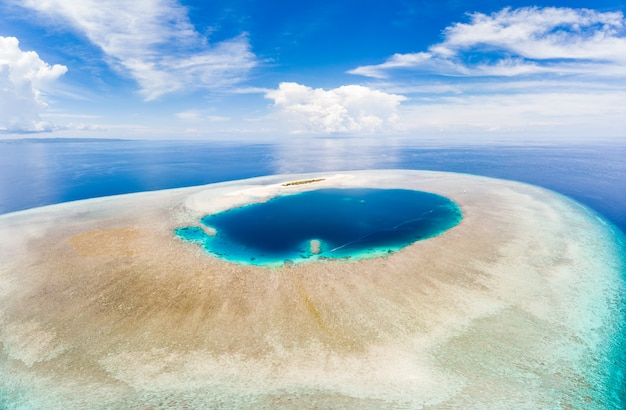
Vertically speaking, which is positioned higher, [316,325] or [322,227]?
[322,227]

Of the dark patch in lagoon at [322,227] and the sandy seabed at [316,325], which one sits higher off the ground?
the dark patch in lagoon at [322,227]

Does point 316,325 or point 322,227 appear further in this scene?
point 322,227

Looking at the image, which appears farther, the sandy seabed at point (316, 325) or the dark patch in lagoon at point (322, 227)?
the dark patch in lagoon at point (322, 227)

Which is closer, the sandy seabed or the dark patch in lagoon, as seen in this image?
the sandy seabed

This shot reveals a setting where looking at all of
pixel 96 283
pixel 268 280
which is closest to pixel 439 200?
pixel 268 280
